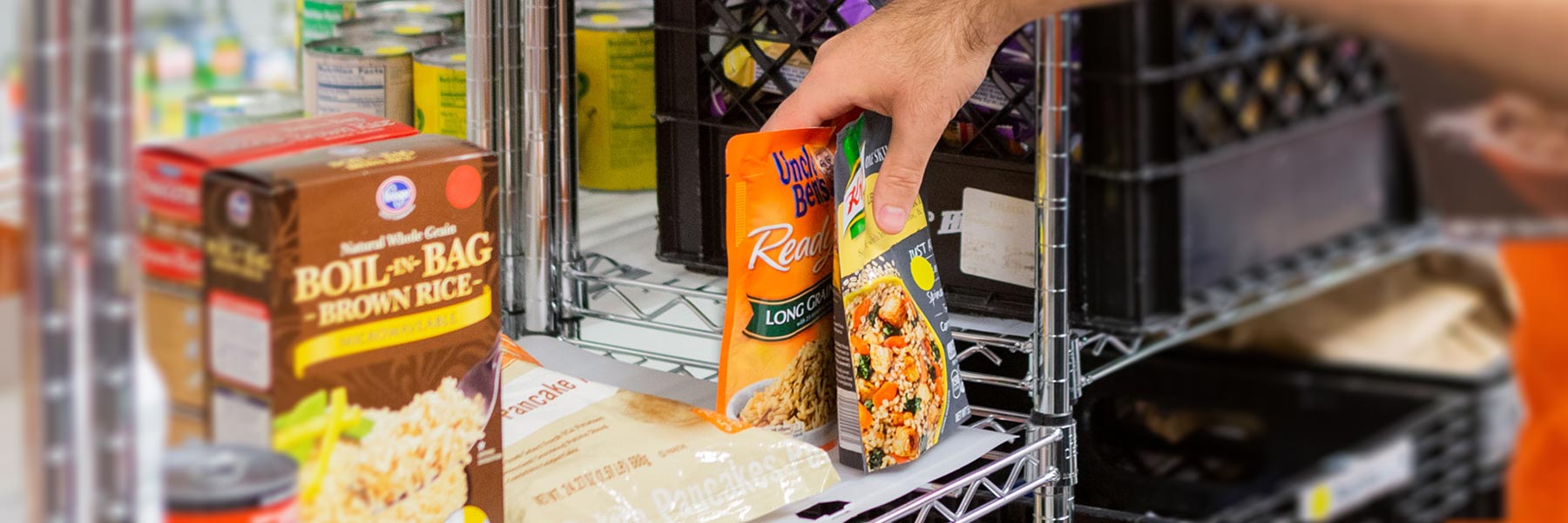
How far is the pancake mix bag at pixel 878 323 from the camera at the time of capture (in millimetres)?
1298

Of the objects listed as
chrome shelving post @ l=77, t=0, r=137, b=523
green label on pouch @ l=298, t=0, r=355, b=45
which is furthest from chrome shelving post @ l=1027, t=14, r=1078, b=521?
chrome shelving post @ l=77, t=0, r=137, b=523

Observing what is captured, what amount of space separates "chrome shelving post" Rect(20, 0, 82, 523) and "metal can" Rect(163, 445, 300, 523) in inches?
4.4

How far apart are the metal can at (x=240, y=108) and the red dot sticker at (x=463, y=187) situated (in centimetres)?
46

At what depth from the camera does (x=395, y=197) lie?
3.39 feet

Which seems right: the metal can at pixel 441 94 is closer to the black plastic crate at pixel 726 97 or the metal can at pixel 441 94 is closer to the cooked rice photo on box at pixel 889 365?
the black plastic crate at pixel 726 97

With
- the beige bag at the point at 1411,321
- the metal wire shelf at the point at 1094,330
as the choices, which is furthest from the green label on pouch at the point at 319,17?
the beige bag at the point at 1411,321

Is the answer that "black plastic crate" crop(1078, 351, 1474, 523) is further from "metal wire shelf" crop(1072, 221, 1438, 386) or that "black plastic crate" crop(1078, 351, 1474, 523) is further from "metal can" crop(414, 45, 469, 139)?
"metal can" crop(414, 45, 469, 139)

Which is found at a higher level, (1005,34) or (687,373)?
(1005,34)

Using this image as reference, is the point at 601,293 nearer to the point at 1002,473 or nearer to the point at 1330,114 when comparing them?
the point at 1002,473

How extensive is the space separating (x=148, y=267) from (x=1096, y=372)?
0.81 m

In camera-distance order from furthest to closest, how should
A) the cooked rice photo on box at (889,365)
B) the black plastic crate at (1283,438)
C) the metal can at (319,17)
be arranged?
the metal can at (319,17) → the cooked rice photo on box at (889,365) → the black plastic crate at (1283,438)

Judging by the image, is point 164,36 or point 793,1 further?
point 164,36

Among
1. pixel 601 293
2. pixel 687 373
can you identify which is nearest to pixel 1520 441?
pixel 687 373

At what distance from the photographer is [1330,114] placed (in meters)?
0.98
